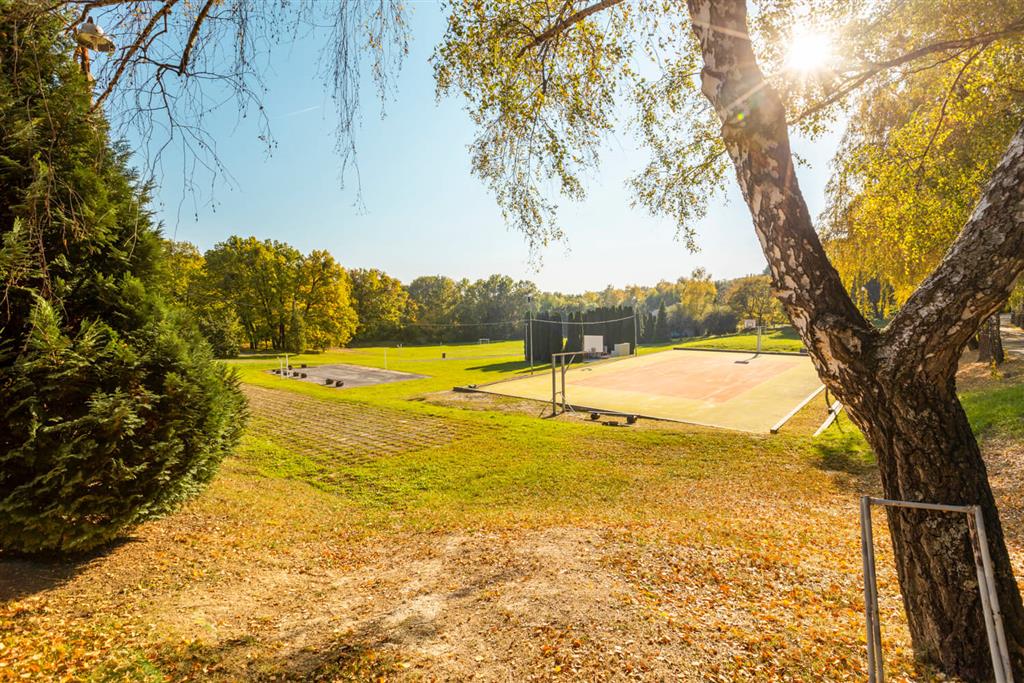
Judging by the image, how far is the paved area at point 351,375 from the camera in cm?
2225

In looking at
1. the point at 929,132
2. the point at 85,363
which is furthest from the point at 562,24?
the point at 929,132

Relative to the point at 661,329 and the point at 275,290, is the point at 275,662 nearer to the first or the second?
the point at 275,290

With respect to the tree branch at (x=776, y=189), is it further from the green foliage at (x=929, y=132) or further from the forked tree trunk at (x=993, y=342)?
the forked tree trunk at (x=993, y=342)

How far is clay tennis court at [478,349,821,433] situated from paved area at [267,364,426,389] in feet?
20.9

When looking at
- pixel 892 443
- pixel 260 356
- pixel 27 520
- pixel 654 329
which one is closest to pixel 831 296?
pixel 892 443

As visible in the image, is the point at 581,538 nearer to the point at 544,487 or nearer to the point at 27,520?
the point at 544,487

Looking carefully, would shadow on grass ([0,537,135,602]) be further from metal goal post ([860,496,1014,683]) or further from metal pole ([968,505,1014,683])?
metal pole ([968,505,1014,683])

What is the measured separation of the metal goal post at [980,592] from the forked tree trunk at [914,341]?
32 centimetres

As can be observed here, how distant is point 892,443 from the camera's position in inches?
92.9

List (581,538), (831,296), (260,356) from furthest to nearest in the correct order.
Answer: (260,356), (581,538), (831,296)

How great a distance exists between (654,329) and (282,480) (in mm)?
48125

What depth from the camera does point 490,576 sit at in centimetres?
426

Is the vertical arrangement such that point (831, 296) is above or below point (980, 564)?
above


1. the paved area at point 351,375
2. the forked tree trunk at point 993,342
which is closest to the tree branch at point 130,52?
the paved area at point 351,375
